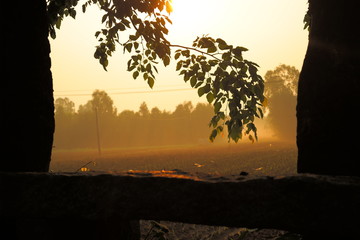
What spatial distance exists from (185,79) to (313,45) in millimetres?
2460

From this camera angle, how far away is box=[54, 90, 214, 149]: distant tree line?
3462 inches

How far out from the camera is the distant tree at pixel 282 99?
250 ft

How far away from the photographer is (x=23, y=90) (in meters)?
1.71

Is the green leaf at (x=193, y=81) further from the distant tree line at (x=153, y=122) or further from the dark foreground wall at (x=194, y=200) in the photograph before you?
the distant tree line at (x=153, y=122)

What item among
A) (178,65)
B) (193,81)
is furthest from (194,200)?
(178,65)

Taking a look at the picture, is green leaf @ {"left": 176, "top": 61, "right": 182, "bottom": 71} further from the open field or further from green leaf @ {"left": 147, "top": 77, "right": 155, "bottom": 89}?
the open field

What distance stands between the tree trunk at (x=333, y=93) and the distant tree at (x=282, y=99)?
251 feet

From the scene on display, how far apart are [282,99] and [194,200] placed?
79106 millimetres

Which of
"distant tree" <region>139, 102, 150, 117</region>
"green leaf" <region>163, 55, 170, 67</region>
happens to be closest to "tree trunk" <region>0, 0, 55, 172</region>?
"green leaf" <region>163, 55, 170, 67</region>

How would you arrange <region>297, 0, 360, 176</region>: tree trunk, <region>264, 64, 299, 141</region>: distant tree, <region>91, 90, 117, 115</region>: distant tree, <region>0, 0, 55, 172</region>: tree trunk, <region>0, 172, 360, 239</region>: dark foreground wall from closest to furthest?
<region>0, 172, 360, 239</region>: dark foreground wall, <region>297, 0, 360, 176</region>: tree trunk, <region>0, 0, 55, 172</region>: tree trunk, <region>264, 64, 299, 141</region>: distant tree, <region>91, 90, 117, 115</region>: distant tree

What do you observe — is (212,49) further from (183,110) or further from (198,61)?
(183,110)

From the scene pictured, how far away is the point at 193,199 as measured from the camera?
1.25 metres

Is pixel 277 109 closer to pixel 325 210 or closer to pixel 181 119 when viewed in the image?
pixel 181 119

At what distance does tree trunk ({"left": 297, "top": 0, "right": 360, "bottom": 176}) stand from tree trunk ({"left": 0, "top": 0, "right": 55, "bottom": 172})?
1435mm
